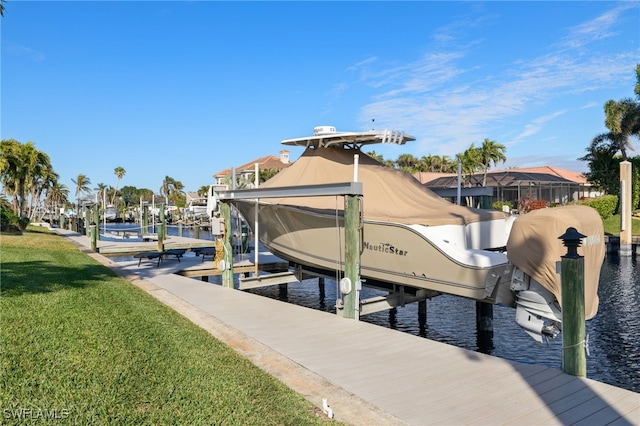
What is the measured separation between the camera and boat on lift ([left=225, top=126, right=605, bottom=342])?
668 cm

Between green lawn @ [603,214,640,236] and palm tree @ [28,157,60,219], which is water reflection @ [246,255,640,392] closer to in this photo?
green lawn @ [603,214,640,236]

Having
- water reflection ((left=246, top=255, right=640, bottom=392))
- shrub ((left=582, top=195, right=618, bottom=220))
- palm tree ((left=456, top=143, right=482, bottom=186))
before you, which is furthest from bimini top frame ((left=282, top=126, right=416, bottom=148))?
palm tree ((left=456, top=143, right=482, bottom=186))

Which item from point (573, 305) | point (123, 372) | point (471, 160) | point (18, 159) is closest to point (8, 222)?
point (18, 159)

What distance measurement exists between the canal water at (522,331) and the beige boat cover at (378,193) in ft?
9.58

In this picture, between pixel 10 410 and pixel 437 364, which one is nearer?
pixel 10 410

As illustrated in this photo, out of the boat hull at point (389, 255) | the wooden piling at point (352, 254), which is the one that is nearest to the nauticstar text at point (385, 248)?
the boat hull at point (389, 255)

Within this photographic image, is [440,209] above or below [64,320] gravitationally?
above

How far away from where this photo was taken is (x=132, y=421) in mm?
4117

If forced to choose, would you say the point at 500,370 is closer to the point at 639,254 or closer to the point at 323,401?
the point at 323,401

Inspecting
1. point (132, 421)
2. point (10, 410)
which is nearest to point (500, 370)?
point (132, 421)

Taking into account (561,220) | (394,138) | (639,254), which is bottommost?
(639,254)

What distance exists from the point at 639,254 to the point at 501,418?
25.5 m

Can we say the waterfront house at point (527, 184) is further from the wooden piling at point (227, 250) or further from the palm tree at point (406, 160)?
the palm tree at point (406, 160)

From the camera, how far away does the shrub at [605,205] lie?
34625 millimetres
